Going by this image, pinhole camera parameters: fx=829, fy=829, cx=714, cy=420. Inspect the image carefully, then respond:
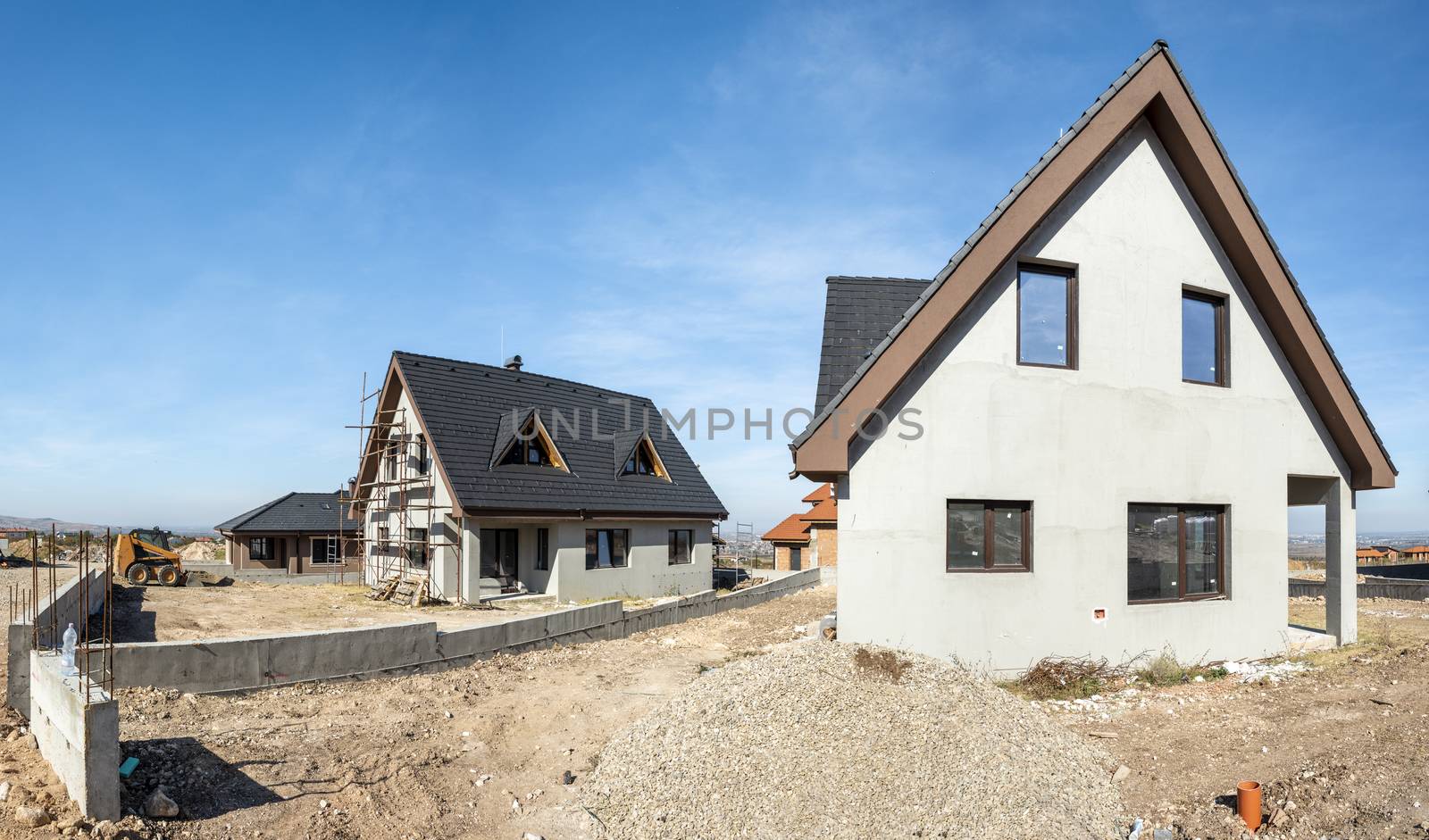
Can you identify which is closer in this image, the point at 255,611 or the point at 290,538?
the point at 255,611

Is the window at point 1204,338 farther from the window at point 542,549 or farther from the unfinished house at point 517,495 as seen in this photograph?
the window at point 542,549

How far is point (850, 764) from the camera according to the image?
7188 mm

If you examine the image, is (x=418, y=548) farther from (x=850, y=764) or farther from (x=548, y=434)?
(x=850, y=764)

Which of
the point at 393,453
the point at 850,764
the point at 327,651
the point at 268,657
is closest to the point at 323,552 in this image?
the point at 393,453

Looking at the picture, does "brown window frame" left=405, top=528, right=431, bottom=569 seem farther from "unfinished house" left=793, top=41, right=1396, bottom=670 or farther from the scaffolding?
"unfinished house" left=793, top=41, right=1396, bottom=670

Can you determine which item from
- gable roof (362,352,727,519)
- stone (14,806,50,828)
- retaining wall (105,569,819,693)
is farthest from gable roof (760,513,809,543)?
stone (14,806,50,828)

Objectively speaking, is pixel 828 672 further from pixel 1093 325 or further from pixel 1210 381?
pixel 1210 381

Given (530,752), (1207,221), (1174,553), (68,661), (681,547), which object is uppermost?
(1207,221)

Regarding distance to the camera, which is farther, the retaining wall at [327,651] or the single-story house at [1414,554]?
the single-story house at [1414,554]

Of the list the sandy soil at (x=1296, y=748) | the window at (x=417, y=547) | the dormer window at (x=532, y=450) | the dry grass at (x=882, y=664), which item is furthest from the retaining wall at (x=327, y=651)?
the window at (x=417, y=547)

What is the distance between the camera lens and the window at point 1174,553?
11367 millimetres

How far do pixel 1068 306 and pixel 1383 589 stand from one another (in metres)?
20.2

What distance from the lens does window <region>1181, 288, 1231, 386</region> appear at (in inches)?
476

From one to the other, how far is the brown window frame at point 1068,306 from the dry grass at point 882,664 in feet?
14.4
